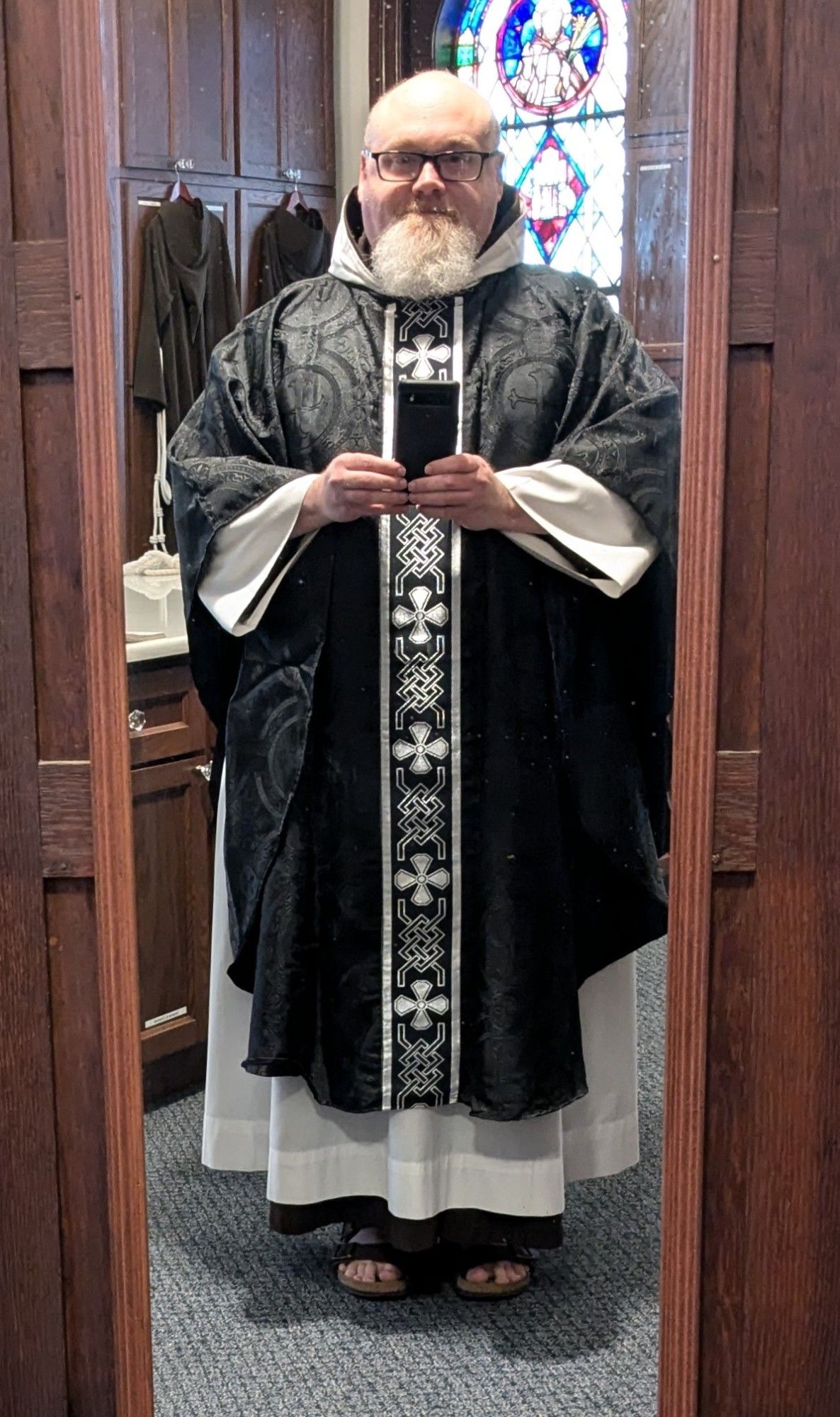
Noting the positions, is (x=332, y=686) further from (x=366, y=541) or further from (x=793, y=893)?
(x=793, y=893)

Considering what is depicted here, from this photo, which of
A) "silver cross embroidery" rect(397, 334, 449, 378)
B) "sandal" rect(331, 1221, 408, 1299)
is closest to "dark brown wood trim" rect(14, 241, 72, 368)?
"silver cross embroidery" rect(397, 334, 449, 378)

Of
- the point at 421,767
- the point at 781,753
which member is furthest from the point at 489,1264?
the point at 781,753

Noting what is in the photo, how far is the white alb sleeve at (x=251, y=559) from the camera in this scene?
144 centimetres

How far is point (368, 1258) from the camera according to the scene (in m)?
1.56

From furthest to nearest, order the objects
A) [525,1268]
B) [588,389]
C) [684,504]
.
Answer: [525,1268]
[588,389]
[684,504]

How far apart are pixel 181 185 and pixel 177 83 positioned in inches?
3.3

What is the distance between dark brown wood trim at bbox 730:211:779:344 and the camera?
48.7 inches

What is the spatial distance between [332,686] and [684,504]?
40cm

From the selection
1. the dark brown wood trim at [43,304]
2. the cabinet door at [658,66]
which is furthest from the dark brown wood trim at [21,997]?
the cabinet door at [658,66]

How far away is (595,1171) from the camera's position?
4.91 feet

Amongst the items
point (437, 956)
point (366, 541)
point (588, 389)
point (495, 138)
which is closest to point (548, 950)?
point (437, 956)

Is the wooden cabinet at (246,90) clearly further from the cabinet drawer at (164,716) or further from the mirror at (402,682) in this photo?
the cabinet drawer at (164,716)

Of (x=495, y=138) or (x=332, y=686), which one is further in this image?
(x=332, y=686)

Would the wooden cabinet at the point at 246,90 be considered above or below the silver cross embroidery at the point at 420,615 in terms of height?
above
